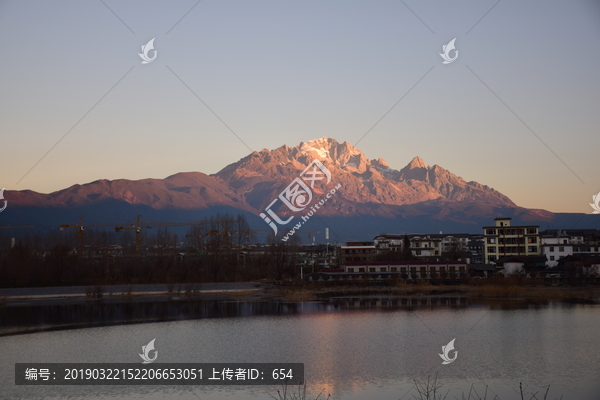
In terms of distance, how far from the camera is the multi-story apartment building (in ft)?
Answer: 190

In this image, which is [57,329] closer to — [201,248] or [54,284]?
[54,284]

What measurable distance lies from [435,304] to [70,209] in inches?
6806

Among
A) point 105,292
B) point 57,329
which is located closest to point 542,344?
point 57,329

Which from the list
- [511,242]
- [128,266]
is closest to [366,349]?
[128,266]

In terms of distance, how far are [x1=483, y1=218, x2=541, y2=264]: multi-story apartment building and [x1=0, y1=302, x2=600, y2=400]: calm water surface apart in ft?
92.3

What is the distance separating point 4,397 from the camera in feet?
48.2

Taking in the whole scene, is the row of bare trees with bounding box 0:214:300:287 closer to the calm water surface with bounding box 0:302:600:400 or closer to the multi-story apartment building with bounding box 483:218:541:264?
the multi-story apartment building with bounding box 483:218:541:264

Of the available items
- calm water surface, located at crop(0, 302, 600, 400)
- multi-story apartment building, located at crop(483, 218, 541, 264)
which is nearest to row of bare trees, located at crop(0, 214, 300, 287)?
multi-story apartment building, located at crop(483, 218, 541, 264)

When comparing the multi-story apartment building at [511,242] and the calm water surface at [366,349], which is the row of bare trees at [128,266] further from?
the calm water surface at [366,349]

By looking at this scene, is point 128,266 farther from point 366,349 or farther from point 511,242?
point 511,242

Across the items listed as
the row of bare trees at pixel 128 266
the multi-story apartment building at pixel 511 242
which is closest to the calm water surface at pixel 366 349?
the row of bare trees at pixel 128 266

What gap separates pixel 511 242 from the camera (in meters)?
58.5

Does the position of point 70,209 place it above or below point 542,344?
above

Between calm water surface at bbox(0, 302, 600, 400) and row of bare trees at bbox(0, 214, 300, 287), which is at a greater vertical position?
row of bare trees at bbox(0, 214, 300, 287)
